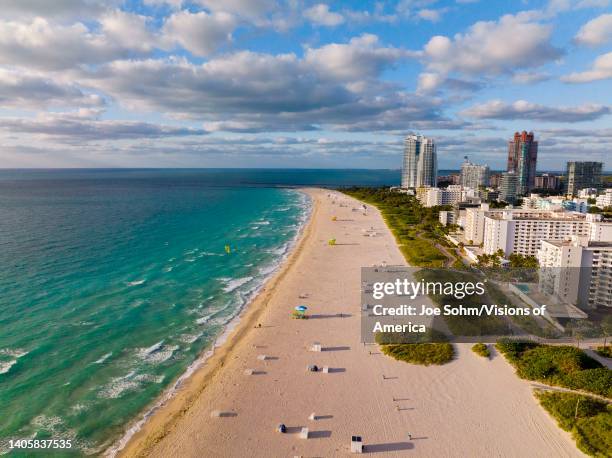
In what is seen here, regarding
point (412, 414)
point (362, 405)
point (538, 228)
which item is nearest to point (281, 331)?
point (362, 405)

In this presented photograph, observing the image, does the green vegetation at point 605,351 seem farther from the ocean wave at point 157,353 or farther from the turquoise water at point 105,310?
the ocean wave at point 157,353

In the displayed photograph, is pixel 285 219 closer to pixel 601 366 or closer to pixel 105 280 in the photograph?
pixel 105 280

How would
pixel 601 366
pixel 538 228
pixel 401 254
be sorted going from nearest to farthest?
pixel 601 366 → pixel 538 228 → pixel 401 254

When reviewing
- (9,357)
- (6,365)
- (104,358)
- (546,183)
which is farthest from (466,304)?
(546,183)

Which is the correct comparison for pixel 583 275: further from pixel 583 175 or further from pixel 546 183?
pixel 546 183

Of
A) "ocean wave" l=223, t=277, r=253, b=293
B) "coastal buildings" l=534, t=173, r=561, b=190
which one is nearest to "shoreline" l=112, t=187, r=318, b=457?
"ocean wave" l=223, t=277, r=253, b=293

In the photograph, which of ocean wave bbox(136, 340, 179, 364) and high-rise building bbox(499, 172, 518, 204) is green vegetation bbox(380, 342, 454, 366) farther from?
high-rise building bbox(499, 172, 518, 204)
